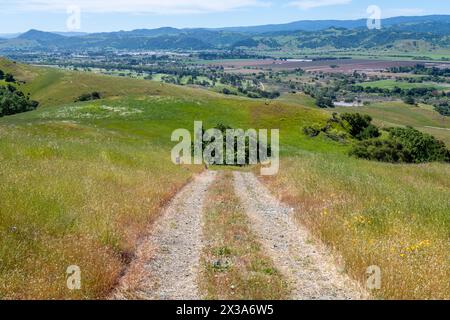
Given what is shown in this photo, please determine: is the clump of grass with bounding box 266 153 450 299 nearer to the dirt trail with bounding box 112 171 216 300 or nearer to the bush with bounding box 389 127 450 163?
the dirt trail with bounding box 112 171 216 300

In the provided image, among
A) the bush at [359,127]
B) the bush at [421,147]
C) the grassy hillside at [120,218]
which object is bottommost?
the bush at [421,147]

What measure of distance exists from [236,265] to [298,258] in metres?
1.89

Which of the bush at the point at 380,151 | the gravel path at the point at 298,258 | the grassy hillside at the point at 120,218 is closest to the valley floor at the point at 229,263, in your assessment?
the gravel path at the point at 298,258

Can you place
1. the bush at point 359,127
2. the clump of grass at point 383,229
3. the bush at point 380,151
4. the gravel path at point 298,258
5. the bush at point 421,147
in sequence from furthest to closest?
the bush at point 359,127 < the bush at point 421,147 < the bush at point 380,151 < the gravel path at point 298,258 < the clump of grass at point 383,229

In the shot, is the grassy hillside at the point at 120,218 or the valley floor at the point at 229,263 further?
the valley floor at the point at 229,263

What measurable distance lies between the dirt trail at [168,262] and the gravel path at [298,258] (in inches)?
83.8

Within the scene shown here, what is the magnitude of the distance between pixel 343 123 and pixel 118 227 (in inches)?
3284

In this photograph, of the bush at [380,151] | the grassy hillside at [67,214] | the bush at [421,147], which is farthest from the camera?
the bush at [421,147]

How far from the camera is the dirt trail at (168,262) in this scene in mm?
8867

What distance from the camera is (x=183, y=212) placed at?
693 inches

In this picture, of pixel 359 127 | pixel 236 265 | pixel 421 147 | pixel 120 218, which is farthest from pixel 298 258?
pixel 359 127

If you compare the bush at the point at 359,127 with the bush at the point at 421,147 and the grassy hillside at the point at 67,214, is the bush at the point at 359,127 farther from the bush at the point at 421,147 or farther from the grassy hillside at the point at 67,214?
the grassy hillside at the point at 67,214
